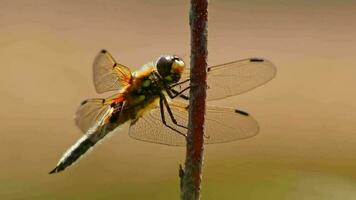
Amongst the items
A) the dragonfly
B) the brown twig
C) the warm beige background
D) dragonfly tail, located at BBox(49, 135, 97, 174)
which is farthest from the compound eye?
the brown twig

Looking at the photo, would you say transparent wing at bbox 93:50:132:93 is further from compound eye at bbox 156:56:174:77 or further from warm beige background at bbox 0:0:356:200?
warm beige background at bbox 0:0:356:200

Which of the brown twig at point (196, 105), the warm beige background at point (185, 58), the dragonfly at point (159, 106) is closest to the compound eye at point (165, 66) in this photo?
the dragonfly at point (159, 106)

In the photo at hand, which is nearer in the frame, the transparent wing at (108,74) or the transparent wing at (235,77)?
the transparent wing at (235,77)

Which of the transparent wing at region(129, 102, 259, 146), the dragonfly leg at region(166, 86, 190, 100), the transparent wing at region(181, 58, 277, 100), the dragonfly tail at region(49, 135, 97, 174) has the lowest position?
the dragonfly tail at region(49, 135, 97, 174)

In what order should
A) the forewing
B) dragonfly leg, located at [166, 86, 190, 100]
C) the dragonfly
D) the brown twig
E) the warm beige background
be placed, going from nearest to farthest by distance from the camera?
the brown twig, dragonfly leg, located at [166, 86, 190, 100], the dragonfly, the forewing, the warm beige background

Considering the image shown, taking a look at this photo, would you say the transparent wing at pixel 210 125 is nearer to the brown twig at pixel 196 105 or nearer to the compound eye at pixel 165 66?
the compound eye at pixel 165 66

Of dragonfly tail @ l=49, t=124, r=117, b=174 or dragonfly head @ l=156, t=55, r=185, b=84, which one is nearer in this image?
dragonfly head @ l=156, t=55, r=185, b=84

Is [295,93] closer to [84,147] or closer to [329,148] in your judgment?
[329,148]

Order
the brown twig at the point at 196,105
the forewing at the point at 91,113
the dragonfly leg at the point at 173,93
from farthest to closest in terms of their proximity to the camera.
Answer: the forewing at the point at 91,113 → the dragonfly leg at the point at 173,93 → the brown twig at the point at 196,105

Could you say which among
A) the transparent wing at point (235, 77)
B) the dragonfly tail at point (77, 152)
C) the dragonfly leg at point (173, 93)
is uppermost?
the transparent wing at point (235, 77)
